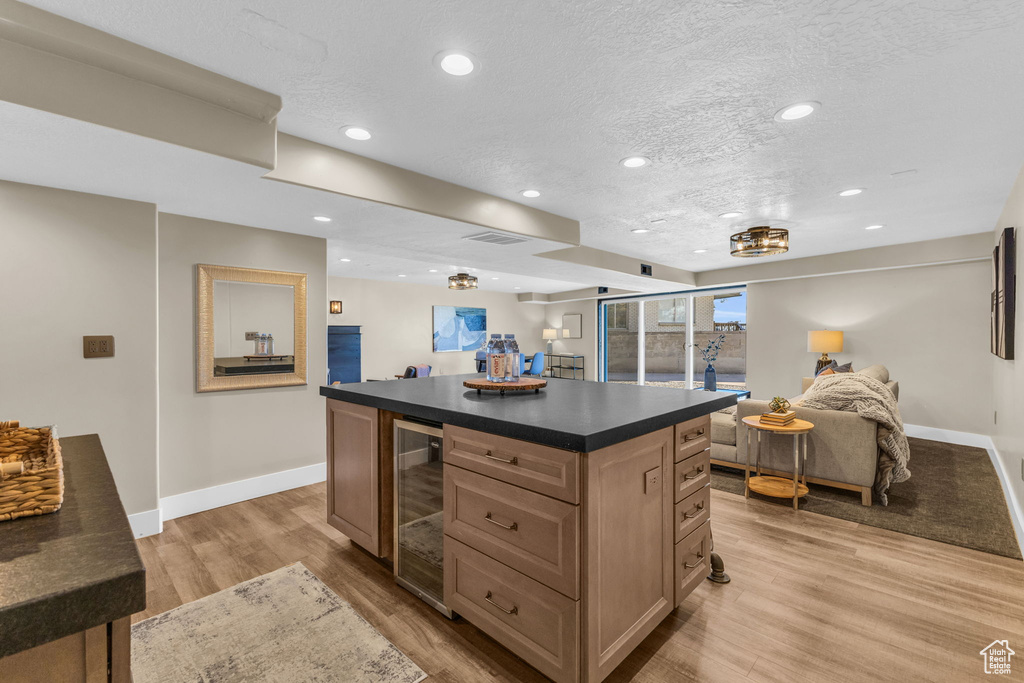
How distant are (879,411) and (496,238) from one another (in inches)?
128

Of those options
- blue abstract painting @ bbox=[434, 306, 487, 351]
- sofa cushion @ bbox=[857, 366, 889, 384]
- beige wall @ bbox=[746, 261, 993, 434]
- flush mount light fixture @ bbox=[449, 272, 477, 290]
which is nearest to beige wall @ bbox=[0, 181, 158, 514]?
flush mount light fixture @ bbox=[449, 272, 477, 290]

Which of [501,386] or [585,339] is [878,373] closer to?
[501,386]

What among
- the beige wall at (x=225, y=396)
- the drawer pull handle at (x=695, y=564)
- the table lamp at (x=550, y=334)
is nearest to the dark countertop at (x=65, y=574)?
the drawer pull handle at (x=695, y=564)

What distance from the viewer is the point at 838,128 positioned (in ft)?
7.58

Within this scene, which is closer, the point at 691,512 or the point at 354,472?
the point at 691,512

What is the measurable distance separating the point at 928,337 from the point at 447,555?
21.3 feet

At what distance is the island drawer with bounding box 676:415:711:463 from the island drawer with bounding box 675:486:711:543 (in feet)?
0.67

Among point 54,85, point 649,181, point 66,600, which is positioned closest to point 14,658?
point 66,600

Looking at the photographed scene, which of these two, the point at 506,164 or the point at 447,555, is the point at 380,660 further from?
the point at 506,164

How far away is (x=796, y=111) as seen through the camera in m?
2.13

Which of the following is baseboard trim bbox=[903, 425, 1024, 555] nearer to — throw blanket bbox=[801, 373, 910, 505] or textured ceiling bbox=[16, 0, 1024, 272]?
throw blanket bbox=[801, 373, 910, 505]

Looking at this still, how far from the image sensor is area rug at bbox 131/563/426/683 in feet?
5.49

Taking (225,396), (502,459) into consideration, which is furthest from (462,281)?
(502,459)

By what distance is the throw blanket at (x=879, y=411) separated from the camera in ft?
10.8
